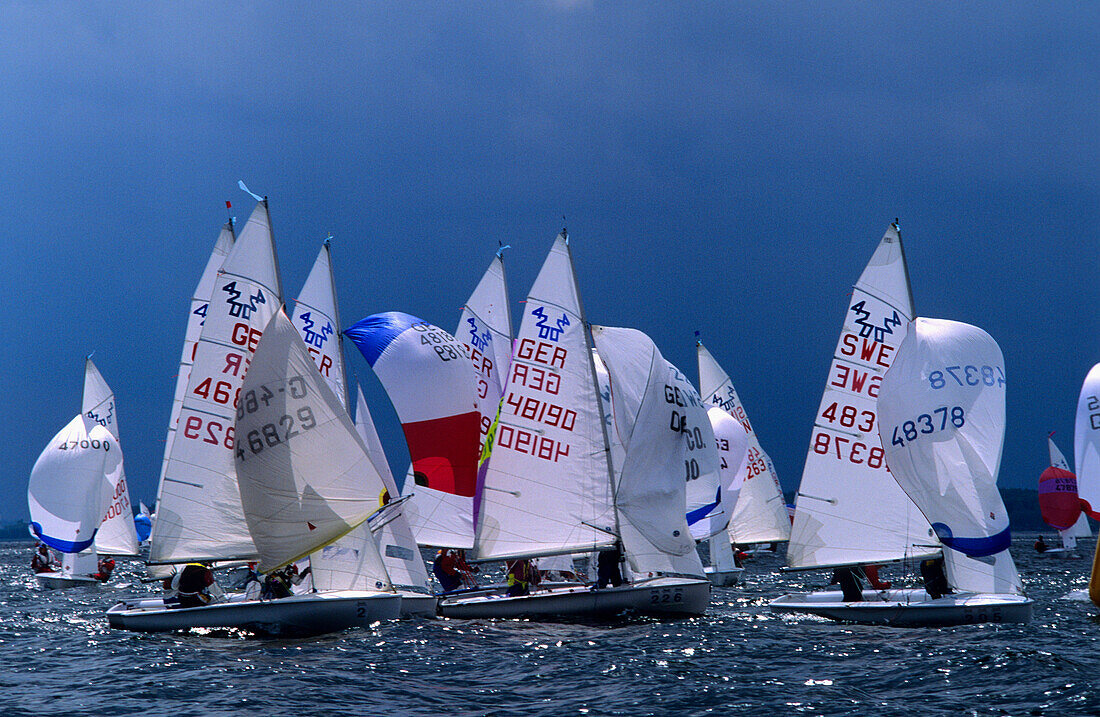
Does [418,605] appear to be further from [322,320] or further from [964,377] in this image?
[964,377]

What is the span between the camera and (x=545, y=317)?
2248 cm

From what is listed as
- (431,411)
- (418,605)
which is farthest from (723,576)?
(418,605)

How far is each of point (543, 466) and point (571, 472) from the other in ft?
1.90

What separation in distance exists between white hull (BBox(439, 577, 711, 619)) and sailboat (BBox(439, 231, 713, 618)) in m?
0.04

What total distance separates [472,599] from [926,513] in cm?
871

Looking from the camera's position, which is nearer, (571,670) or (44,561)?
(571,670)

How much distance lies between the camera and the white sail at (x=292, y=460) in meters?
18.8

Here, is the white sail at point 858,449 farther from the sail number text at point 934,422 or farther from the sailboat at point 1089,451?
the sailboat at point 1089,451

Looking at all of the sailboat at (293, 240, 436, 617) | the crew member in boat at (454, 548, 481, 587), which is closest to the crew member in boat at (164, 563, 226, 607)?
the sailboat at (293, 240, 436, 617)

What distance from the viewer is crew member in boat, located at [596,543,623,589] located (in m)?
20.8

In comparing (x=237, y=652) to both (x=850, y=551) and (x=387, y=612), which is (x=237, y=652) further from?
(x=850, y=551)

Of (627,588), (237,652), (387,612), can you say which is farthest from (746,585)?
(237,652)

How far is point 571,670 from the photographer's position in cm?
1527

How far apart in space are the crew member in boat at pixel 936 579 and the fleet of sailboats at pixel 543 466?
37 millimetres
